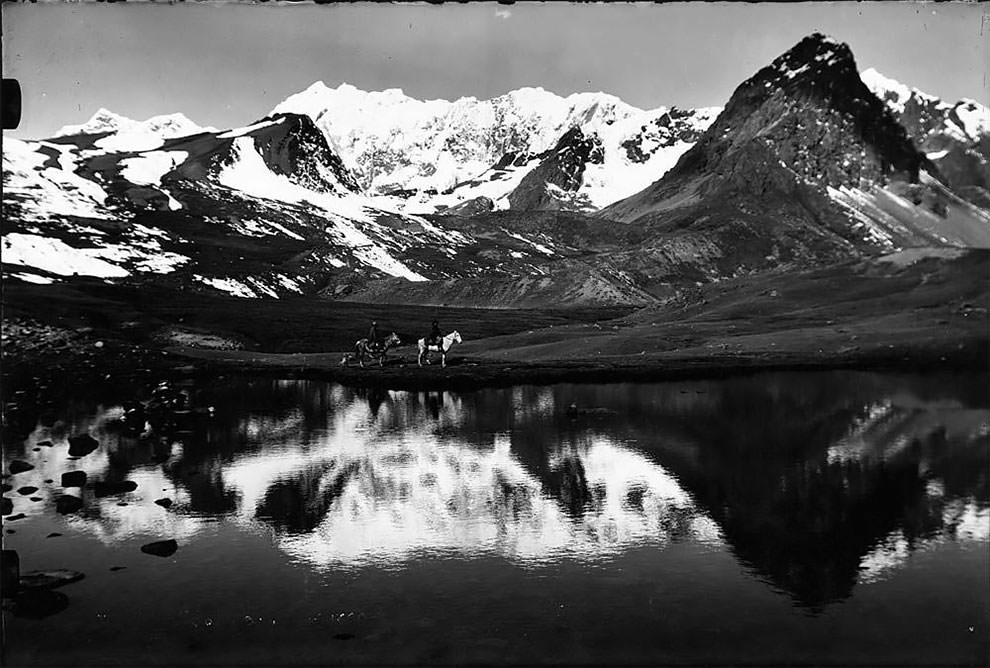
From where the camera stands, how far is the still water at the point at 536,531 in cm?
2022

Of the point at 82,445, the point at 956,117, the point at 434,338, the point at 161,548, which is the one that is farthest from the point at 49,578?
the point at 956,117

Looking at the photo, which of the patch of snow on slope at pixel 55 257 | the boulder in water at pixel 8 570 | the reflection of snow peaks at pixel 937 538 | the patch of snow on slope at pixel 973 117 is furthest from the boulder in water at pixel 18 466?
the patch of snow on slope at pixel 55 257

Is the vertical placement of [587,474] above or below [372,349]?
below

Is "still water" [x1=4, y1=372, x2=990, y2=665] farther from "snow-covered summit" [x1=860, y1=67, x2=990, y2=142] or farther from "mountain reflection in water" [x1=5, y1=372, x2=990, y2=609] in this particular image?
"snow-covered summit" [x1=860, y1=67, x2=990, y2=142]

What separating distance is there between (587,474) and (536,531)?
14.3 ft

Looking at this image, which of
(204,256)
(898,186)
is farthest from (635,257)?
(204,256)

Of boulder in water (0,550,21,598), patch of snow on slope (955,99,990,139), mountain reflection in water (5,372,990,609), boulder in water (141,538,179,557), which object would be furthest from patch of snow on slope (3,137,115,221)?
patch of snow on slope (955,99,990,139)

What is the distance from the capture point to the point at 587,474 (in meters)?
29.2

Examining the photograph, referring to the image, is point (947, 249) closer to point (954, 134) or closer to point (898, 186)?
point (954, 134)

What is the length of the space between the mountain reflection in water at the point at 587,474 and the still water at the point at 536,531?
0.11 metres

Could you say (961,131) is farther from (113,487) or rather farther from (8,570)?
(8,570)

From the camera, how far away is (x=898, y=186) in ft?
533

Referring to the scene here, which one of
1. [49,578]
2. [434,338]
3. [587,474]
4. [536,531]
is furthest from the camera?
[434,338]

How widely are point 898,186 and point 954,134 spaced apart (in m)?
145
